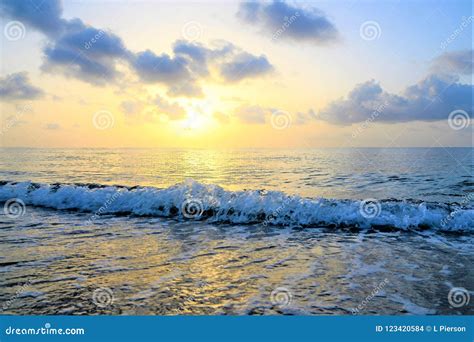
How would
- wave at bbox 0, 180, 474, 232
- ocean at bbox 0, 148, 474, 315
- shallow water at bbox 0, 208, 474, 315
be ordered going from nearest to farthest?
shallow water at bbox 0, 208, 474, 315 → ocean at bbox 0, 148, 474, 315 → wave at bbox 0, 180, 474, 232

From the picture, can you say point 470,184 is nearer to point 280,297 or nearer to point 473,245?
point 473,245

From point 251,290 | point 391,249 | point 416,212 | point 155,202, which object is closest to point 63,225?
point 155,202

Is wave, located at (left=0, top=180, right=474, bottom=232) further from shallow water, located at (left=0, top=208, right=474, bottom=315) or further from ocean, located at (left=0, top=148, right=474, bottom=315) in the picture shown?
shallow water, located at (left=0, top=208, right=474, bottom=315)

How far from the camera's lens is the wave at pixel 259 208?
1312 centimetres

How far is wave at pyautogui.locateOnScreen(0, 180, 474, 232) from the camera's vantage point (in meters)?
13.1

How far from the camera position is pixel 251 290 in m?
6.66

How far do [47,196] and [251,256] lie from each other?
1464cm

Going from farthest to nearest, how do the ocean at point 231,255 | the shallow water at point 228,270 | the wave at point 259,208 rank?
the wave at point 259,208 < the ocean at point 231,255 < the shallow water at point 228,270

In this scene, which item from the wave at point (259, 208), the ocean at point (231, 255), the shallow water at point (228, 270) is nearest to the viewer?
the shallow water at point (228, 270)

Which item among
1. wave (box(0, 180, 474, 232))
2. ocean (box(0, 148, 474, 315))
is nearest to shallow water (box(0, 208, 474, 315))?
ocean (box(0, 148, 474, 315))

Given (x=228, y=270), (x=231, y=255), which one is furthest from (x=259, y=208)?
(x=228, y=270)

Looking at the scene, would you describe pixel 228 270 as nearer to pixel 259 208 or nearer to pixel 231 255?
pixel 231 255

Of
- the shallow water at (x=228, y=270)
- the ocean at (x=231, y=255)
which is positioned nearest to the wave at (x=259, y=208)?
the ocean at (x=231, y=255)

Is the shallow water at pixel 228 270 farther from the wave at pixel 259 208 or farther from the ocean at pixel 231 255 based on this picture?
the wave at pixel 259 208
